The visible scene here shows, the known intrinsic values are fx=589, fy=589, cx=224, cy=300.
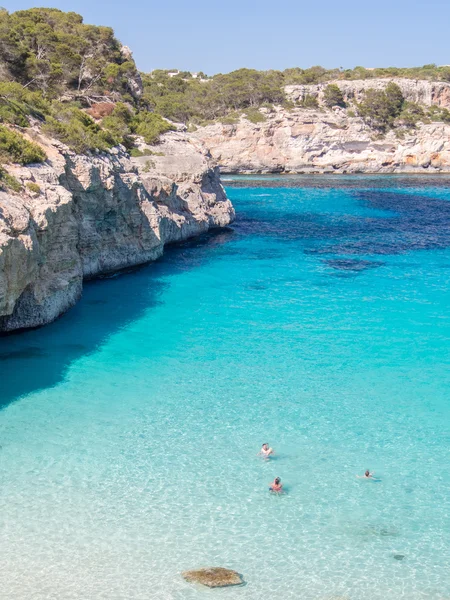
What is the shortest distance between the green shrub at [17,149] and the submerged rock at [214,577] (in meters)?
18.5

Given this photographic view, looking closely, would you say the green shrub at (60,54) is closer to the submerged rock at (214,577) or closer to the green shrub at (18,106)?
the green shrub at (18,106)

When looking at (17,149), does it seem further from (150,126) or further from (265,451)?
(150,126)

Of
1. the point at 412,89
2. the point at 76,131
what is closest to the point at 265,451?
the point at 76,131

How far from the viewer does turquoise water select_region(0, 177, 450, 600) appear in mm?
12680

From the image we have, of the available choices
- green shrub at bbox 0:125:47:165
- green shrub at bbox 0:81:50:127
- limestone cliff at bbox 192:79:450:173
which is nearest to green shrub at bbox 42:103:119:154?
green shrub at bbox 0:81:50:127

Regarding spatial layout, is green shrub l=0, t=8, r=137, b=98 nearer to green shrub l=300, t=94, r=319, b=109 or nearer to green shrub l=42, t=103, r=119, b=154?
green shrub l=42, t=103, r=119, b=154

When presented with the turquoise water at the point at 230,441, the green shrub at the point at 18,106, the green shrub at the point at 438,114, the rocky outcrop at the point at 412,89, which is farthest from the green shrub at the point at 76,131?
the rocky outcrop at the point at 412,89

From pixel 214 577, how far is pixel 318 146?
102924mm

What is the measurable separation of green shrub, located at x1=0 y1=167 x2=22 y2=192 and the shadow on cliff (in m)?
6.20

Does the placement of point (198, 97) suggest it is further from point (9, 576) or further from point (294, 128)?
point (9, 576)

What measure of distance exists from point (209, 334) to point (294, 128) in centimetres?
8816

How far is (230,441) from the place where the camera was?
1747 cm

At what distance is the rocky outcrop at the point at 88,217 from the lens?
21.5 metres

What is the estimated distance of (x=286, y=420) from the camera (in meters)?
18.7
